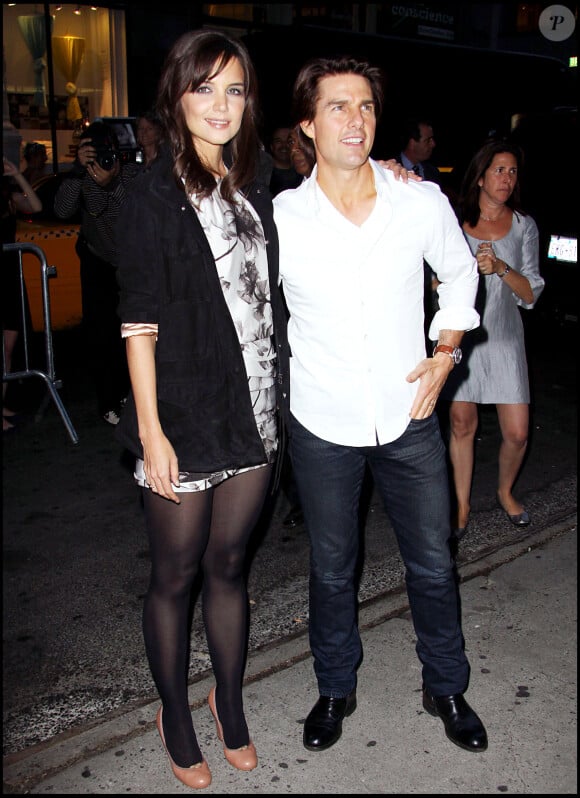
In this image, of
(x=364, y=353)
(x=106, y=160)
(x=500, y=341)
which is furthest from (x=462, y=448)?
(x=106, y=160)

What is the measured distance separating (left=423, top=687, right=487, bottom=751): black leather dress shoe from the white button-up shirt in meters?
1.02

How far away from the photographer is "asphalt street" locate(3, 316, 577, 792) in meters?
3.40

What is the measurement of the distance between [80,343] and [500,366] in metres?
5.42

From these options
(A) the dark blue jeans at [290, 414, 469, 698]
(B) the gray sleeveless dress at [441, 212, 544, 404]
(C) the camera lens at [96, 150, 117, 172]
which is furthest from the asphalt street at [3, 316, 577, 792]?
(C) the camera lens at [96, 150, 117, 172]

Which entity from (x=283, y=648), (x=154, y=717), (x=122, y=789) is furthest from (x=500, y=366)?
(x=122, y=789)

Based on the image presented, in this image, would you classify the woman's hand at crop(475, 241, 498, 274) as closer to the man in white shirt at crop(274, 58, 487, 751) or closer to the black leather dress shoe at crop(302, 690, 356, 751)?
the man in white shirt at crop(274, 58, 487, 751)

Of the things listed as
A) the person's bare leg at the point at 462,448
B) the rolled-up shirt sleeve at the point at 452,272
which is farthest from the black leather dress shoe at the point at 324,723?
the person's bare leg at the point at 462,448

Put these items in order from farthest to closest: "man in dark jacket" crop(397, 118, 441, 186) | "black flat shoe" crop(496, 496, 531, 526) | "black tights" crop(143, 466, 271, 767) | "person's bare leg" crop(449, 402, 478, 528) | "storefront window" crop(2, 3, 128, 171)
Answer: "storefront window" crop(2, 3, 128, 171) → "man in dark jacket" crop(397, 118, 441, 186) → "black flat shoe" crop(496, 496, 531, 526) → "person's bare leg" crop(449, 402, 478, 528) → "black tights" crop(143, 466, 271, 767)

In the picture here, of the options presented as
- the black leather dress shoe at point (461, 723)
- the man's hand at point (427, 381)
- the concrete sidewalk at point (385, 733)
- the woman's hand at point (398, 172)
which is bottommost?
the concrete sidewalk at point (385, 733)

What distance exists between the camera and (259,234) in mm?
2699

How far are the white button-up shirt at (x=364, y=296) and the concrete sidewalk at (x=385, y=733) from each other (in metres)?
1.11

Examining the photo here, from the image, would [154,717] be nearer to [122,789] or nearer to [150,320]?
[122,789]

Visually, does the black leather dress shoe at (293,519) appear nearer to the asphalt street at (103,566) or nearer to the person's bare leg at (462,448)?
the asphalt street at (103,566)

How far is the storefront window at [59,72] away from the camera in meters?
14.6
